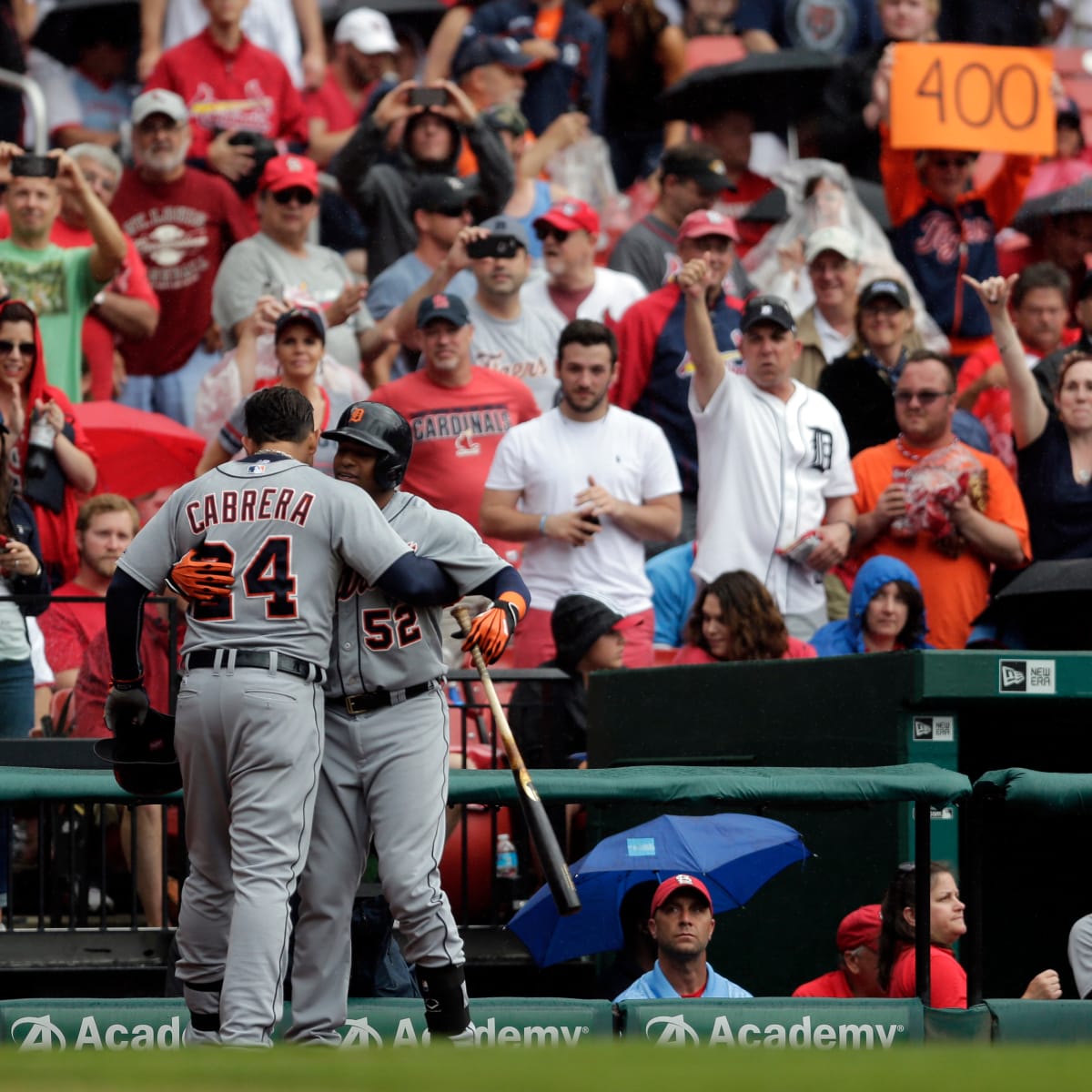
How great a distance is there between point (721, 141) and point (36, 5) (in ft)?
15.3

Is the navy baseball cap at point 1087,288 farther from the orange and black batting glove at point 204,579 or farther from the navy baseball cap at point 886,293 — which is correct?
the orange and black batting glove at point 204,579

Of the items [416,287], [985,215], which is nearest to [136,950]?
[416,287]

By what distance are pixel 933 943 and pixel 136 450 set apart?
15.3ft

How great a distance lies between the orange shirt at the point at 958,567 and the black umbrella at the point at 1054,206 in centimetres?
365

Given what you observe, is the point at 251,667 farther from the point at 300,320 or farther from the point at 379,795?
the point at 300,320

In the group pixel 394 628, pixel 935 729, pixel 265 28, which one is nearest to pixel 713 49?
pixel 265 28

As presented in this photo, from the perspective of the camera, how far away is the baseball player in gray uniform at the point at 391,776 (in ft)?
18.4

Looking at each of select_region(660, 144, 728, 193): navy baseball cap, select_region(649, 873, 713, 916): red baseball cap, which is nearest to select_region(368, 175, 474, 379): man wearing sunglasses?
select_region(660, 144, 728, 193): navy baseball cap

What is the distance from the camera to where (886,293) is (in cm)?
1012

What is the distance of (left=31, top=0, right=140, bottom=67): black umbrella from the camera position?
44.4ft

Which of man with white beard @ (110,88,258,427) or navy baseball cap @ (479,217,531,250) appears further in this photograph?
man with white beard @ (110,88,258,427)

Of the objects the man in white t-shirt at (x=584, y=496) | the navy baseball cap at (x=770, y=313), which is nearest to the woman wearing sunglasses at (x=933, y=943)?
the man in white t-shirt at (x=584, y=496)

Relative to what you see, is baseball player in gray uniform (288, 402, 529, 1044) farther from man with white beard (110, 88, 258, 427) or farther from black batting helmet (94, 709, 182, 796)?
man with white beard (110, 88, 258, 427)

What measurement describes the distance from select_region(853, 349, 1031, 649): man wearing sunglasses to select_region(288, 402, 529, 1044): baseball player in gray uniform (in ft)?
11.7
